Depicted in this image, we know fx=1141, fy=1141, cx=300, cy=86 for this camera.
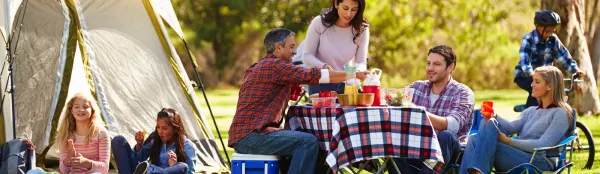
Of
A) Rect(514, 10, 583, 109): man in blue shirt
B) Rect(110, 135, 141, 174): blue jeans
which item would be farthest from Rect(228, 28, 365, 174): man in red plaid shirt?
Rect(514, 10, 583, 109): man in blue shirt

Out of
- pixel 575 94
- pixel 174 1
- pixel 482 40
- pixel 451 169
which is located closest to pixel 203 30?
pixel 174 1

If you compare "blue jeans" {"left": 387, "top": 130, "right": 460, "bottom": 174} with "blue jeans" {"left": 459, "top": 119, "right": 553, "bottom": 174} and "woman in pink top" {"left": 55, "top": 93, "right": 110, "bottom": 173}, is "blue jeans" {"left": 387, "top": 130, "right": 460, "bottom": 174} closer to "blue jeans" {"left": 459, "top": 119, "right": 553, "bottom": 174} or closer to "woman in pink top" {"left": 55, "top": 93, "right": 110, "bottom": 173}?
"blue jeans" {"left": 459, "top": 119, "right": 553, "bottom": 174}

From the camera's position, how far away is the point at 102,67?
8.41m

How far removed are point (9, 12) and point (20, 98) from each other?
0.92 m

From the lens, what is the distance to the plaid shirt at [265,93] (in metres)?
6.26

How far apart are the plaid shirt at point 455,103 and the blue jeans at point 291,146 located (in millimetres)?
777

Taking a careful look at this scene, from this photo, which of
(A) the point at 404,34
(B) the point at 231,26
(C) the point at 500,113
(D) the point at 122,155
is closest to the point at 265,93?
(D) the point at 122,155

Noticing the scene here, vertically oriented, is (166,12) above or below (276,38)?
above

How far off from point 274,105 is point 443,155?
38.3 inches

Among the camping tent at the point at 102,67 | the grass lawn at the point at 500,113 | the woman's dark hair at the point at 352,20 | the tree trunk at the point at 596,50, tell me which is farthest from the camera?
the tree trunk at the point at 596,50

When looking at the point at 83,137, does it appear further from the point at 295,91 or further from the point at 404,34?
the point at 404,34

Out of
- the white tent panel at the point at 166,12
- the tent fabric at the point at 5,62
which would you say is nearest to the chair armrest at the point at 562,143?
the white tent panel at the point at 166,12

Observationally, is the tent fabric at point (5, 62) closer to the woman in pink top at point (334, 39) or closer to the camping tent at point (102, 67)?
the camping tent at point (102, 67)

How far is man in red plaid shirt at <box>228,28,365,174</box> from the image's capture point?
6.15m
